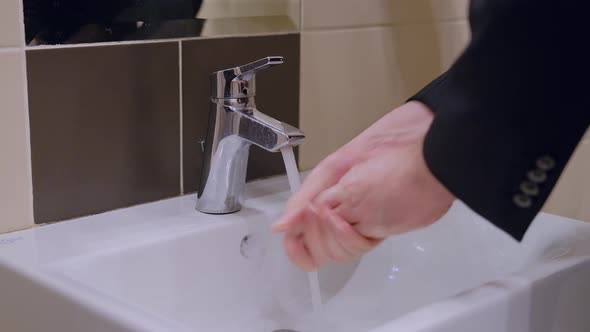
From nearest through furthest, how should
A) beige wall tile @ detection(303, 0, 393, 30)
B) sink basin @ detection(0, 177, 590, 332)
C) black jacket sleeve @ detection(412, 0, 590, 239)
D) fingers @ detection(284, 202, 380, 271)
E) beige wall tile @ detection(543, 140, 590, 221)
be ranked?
black jacket sleeve @ detection(412, 0, 590, 239) < fingers @ detection(284, 202, 380, 271) < sink basin @ detection(0, 177, 590, 332) < beige wall tile @ detection(303, 0, 393, 30) < beige wall tile @ detection(543, 140, 590, 221)

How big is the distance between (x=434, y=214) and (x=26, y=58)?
1.38 ft

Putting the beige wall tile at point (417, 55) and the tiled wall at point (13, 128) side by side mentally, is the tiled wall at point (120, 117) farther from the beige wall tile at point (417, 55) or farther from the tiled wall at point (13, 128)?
the beige wall tile at point (417, 55)

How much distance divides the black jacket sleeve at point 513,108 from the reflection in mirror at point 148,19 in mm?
424

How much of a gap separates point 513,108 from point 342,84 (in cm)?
61

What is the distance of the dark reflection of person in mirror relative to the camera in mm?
736

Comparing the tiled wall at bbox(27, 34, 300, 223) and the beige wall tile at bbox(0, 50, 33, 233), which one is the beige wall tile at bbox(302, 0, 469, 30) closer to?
the tiled wall at bbox(27, 34, 300, 223)

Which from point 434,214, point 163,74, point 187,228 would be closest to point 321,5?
point 163,74

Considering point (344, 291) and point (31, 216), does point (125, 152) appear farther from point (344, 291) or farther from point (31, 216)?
point (344, 291)

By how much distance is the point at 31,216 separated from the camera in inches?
30.1

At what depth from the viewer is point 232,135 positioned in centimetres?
81

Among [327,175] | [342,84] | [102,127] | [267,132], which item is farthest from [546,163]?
[342,84]

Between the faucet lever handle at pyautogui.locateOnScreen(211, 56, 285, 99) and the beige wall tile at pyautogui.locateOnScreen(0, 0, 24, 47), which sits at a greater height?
the beige wall tile at pyautogui.locateOnScreen(0, 0, 24, 47)

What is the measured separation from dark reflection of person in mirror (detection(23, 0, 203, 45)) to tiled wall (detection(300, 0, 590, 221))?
0.59 feet

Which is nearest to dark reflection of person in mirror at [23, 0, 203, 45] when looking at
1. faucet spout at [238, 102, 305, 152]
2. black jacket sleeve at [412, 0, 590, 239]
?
faucet spout at [238, 102, 305, 152]
